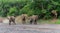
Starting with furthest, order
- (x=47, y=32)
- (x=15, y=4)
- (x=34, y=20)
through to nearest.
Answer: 1. (x=15, y=4)
2. (x=34, y=20)
3. (x=47, y=32)

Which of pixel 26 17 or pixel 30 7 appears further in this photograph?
pixel 30 7

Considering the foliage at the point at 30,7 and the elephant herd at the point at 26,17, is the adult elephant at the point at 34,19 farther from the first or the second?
the foliage at the point at 30,7

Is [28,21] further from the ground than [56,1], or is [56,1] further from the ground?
[56,1]

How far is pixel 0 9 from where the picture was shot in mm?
28438

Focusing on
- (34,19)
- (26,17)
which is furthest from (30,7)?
(34,19)

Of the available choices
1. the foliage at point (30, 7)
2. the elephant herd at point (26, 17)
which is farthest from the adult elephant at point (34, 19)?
the foliage at point (30, 7)

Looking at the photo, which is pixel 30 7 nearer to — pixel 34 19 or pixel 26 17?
pixel 26 17

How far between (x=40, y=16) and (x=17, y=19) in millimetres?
2293

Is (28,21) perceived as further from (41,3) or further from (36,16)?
(41,3)

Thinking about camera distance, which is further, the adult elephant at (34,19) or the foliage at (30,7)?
the foliage at (30,7)

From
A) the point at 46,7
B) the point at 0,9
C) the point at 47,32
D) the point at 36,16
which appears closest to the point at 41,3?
the point at 46,7

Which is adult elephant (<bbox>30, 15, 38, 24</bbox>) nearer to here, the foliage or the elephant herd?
the elephant herd

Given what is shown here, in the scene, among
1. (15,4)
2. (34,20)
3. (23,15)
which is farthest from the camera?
(15,4)

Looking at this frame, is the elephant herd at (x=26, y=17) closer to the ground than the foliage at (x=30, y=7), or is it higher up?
closer to the ground
